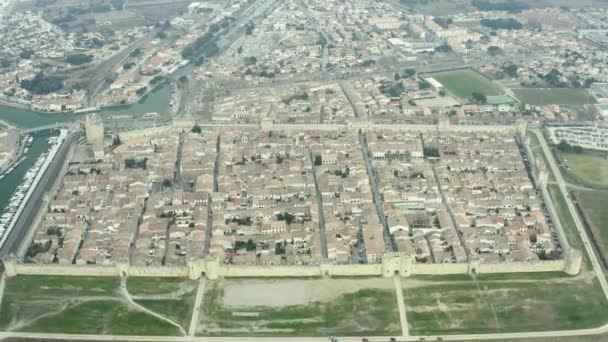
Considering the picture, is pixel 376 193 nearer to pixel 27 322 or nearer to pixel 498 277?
pixel 498 277

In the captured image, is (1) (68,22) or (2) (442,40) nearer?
(2) (442,40)

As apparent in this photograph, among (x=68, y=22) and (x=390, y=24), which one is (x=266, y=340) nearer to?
(x=390, y=24)

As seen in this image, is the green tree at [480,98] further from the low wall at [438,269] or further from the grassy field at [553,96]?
the low wall at [438,269]

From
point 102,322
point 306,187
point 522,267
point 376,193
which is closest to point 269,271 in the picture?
point 102,322

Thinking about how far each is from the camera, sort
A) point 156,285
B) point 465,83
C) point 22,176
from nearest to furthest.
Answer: point 156,285 → point 22,176 → point 465,83

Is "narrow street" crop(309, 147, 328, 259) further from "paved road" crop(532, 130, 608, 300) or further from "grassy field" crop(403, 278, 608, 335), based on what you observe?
"paved road" crop(532, 130, 608, 300)

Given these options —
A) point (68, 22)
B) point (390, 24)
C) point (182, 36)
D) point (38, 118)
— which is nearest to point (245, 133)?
point (38, 118)

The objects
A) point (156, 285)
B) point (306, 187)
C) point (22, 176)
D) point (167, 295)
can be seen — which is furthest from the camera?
point (22, 176)
